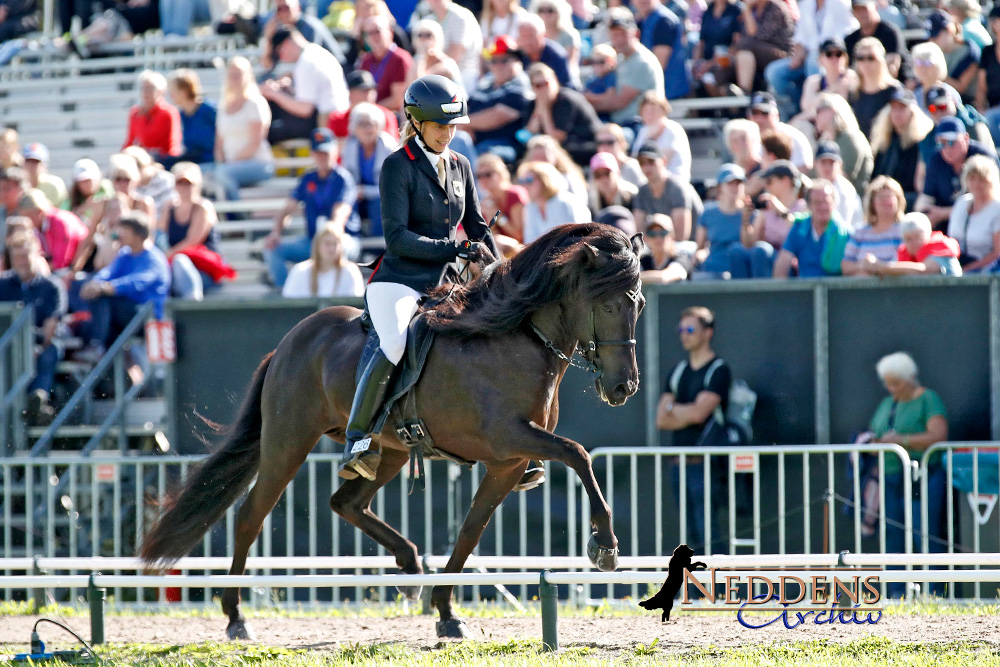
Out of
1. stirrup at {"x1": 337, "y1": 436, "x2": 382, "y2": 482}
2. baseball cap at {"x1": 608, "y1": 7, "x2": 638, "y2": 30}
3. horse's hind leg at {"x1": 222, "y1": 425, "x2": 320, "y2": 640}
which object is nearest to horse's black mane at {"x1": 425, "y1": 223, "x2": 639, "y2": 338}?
stirrup at {"x1": 337, "y1": 436, "x2": 382, "y2": 482}

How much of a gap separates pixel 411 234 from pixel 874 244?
14.3ft

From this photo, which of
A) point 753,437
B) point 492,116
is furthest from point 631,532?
point 492,116

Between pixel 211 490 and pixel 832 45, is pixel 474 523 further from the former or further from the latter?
pixel 832 45

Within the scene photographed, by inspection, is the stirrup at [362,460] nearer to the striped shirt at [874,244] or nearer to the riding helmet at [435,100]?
the riding helmet at [435,100]

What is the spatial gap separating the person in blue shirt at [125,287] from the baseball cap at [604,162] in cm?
383

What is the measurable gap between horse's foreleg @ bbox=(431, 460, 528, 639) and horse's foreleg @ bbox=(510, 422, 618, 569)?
0.59m

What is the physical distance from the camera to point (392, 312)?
7.56m

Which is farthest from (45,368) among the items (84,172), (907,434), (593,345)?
(907,434)

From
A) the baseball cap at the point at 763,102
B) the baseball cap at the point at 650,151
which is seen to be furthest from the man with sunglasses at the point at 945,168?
the baseball cap at the point at 650,151

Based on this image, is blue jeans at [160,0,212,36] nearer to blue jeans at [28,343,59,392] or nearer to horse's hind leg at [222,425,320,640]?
blue jeans at [28,343,59,392]

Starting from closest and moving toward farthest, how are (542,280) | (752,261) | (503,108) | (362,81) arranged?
(542,280) → (752,261) → (503,108) → (362,81)

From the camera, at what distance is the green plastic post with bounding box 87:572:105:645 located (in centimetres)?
795

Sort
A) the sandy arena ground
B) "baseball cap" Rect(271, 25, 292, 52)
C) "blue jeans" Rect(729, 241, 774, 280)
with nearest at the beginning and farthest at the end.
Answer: the sandy arena ground, "blue jeans" Rect(729, 241, 774, 280), "baseball cap" Rect(271, 25, 292, 52)

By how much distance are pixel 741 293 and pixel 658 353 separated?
2.49ft
